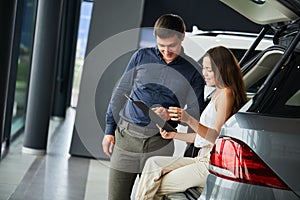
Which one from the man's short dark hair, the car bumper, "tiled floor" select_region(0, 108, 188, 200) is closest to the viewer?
the car bumper

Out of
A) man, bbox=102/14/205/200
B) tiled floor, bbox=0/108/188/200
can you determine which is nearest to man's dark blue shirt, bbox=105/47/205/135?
man, bbox=102/14/205/200

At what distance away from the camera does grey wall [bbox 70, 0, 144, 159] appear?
28.5ft

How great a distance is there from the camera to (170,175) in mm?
3725

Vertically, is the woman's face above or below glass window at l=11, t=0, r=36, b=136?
above

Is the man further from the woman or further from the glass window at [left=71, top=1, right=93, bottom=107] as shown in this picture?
the glass window at [left=71, top=1, right=93, bottom=107]

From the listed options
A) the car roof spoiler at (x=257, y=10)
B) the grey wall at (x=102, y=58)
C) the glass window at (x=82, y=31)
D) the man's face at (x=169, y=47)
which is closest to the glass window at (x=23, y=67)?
the grey wall at (x=102, y=58)

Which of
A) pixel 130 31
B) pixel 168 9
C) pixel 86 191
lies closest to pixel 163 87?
pixel 86 191

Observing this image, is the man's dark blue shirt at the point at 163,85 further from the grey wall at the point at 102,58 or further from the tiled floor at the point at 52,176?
the grey wall at the point at 102,58

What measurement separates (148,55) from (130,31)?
458 cm

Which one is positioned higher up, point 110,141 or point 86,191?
point 110,141

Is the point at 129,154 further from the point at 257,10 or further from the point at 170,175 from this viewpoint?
the point at 257,10

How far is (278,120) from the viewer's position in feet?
9.20

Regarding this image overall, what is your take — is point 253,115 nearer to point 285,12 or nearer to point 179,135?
point 285,12

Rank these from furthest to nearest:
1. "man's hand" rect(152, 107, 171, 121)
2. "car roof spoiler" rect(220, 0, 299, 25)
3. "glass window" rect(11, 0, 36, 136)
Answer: "glass window" rect(11, 0, 36, 136), "man's hand" rect(152, 107, 171, 121), "car roof spoiler" rect(220, 0, 299, 25)
